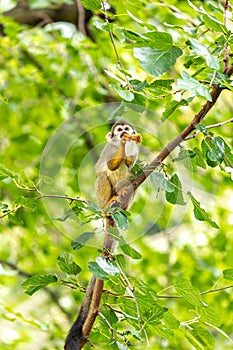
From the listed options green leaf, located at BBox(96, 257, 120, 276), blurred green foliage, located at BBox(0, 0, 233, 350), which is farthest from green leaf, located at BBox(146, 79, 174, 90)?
blurred green foliage, located at BBox(0, 0, 233, 350)

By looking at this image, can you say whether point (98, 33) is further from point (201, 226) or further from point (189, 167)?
point (189, 167)

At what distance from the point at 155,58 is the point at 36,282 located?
21.1 inches

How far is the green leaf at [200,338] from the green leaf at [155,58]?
629mm

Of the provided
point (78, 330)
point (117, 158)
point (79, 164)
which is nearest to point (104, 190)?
point (117, 158)

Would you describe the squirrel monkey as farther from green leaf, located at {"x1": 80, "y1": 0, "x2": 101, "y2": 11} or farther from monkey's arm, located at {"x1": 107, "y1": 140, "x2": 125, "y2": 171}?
green leaf, located at {"x1": 80, "y1": 0, "x2": 101, "y2": 11}

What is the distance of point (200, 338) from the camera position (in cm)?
150

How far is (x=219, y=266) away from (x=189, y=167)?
2.16 m

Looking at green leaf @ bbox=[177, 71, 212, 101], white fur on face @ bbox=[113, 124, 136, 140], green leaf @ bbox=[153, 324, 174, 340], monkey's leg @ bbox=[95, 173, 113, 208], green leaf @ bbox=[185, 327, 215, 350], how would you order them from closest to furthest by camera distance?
green leaf @ bbox=[177, 71, 212, 101] → green leaf @ bbox=[153, 324, 174, 340] → green leaf @ bbox=[185, 327, 215, 350] → white fur on face @ bbox=[113, 124, 136, 140] → monkey's leg @ bbox=[95, 173, 113, 208]

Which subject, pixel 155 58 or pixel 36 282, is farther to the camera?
pixel 36 282

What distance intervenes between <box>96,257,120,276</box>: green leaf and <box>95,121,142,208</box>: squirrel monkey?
12.1 inches

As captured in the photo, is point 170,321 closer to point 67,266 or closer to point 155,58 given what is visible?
point 67,266

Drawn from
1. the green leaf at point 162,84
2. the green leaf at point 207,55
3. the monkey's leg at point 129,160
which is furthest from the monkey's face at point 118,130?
the green leaf at point 207,55

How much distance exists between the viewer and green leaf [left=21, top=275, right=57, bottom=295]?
1364 mm

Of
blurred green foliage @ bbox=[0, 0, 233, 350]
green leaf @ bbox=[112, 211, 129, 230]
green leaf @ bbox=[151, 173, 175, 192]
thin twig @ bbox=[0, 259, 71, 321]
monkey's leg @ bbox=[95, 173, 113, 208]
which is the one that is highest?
green leaf @ bbox=[151, 173, 175, 192]
